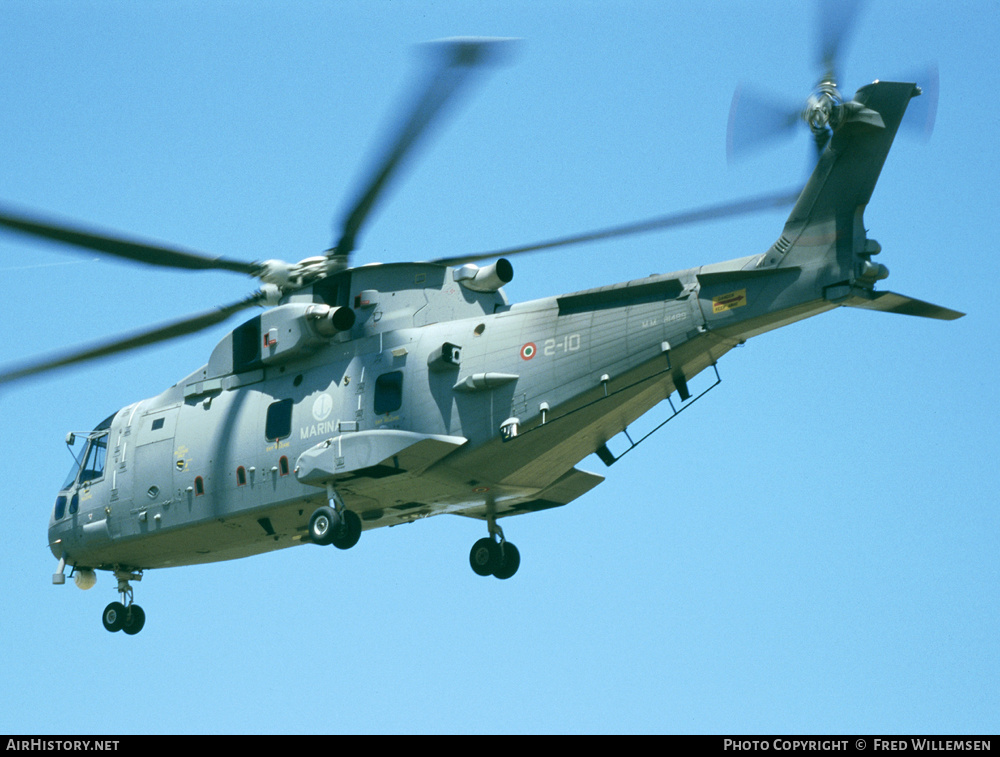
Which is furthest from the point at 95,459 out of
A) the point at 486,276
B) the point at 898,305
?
the point at 898,305

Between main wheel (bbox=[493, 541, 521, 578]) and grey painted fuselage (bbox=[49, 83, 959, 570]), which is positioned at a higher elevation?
Answer: grey painted fuselage (bbox=[49, 83, 959, 570])

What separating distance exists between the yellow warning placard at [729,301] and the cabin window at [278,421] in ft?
30.9

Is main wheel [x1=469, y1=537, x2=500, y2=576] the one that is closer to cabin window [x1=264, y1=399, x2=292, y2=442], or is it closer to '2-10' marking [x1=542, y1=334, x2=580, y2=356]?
cabin window [x1=264, y1=399, x2=292, y2=442]

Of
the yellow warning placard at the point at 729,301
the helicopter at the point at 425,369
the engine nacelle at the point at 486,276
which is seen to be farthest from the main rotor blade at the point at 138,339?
the yellow warning placard at the point at 729,301

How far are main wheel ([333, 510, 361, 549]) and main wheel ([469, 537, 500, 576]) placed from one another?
12.2ft

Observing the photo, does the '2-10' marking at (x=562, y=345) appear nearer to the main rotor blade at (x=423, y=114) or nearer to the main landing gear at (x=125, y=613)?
the main rotor blade at (x=423, y=114)

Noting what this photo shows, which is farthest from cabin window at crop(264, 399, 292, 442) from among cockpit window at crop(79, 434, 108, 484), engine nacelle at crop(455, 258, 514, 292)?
cockpit window at crop(79, 434, 108, 484)

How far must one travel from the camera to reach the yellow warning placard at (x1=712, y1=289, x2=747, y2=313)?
2244 centimetres

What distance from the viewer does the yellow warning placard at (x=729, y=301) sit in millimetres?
22438

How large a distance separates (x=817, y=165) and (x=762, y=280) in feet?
7.31
